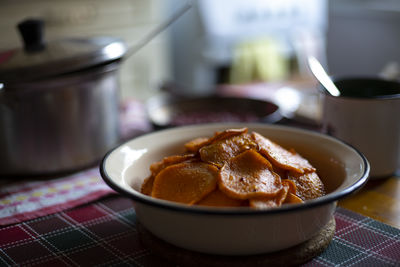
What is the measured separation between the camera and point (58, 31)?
2.58m

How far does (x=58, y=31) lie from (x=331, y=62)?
149 cm

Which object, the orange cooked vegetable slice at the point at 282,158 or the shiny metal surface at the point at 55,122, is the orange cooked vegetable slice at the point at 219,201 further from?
the shiny metal surface at the point at 55,122

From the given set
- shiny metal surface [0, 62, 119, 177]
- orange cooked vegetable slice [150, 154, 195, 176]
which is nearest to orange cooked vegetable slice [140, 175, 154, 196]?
orange cooked vegetable slice [150, 154, 195, 176]

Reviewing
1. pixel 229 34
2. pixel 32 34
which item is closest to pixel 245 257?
pixel 32 34

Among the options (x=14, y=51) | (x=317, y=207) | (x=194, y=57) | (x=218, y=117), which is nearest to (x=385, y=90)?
(x=218, y=117)

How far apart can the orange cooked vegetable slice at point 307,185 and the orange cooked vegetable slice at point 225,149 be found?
0.28 feet

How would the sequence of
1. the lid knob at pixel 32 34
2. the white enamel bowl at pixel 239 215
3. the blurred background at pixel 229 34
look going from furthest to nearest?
1. the blurred background at pixel 229 34
2. the lid knob at pixel 32 34
3. the white enamel bowl at pixel 239 215

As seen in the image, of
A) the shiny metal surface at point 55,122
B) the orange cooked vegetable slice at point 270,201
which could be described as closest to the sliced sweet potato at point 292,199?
the orange cooked vegetable slice at point 270,201

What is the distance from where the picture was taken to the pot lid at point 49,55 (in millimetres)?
904

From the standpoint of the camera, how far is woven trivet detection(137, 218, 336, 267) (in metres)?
0.62

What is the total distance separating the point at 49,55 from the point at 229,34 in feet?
7.28

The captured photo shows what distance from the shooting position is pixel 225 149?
2.35ft

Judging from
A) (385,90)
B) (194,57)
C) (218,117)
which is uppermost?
(385,90)

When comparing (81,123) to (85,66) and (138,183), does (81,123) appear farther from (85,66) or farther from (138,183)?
(138,183)
